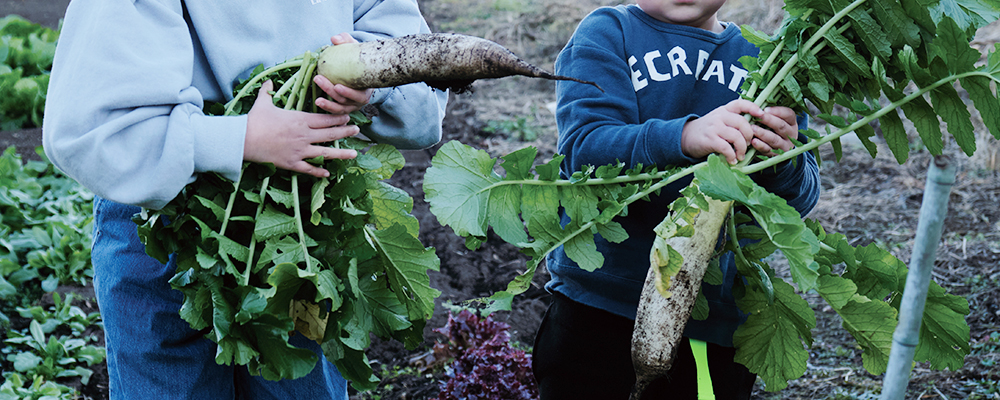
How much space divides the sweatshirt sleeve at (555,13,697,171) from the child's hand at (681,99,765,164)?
54 millimetres

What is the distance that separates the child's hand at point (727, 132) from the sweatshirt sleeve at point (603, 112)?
5 cm

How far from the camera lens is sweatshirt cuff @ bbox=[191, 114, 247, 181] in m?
1.20

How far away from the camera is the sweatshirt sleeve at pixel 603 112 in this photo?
1406 millimetres

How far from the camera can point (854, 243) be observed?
334 cm

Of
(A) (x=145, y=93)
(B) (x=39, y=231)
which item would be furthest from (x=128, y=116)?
(B) (x=39, y=231)

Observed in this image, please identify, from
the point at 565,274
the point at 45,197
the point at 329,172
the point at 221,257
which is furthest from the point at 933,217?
the point at 45,197

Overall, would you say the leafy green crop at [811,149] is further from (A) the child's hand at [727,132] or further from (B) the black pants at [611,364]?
(B) the black pants at [611,364]

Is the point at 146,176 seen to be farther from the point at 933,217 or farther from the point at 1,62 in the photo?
the point at 1,62

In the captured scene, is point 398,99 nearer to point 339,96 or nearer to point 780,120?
point 339,96

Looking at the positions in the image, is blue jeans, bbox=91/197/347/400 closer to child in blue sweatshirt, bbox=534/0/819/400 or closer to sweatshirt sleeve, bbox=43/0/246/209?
sweatshirt sleeve, bbox=43/0/246/209

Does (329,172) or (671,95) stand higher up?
(671,95)

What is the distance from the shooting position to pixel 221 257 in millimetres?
1209

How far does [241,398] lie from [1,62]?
13.8ft

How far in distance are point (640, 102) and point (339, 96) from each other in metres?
0.68
